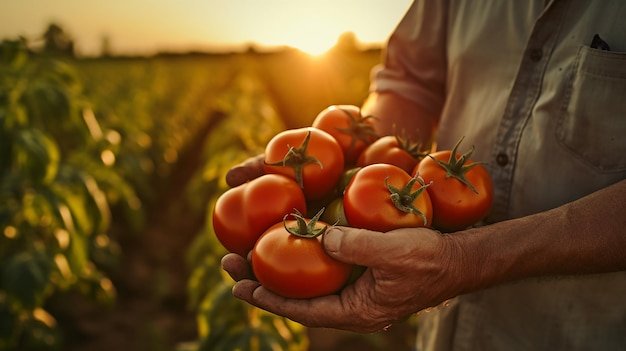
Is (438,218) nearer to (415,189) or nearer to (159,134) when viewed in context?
(415,189)

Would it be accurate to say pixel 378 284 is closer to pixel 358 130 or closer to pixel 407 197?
pixel 407 197

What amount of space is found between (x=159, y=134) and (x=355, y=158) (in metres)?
10.3

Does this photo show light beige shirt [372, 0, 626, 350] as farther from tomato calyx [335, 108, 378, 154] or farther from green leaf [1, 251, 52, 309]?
green leaf [1, 251, 52, 309]

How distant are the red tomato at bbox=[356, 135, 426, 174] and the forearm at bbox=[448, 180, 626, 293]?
34 centimetres

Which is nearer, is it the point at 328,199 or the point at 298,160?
the point at 298,160

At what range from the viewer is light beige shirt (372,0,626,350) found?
1458 millimetres

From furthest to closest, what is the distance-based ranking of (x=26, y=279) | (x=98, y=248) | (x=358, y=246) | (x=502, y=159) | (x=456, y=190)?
(x=98, y=248) < (x=26, y=279) < (x=502, y=159) < (x=456, y=190) < (x=358, y=246)

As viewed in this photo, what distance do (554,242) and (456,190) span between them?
0.90 ft

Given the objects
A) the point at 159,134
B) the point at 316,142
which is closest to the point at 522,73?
the point at 316,142

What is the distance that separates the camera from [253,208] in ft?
4.89

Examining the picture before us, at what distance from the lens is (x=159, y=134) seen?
11.5 metres

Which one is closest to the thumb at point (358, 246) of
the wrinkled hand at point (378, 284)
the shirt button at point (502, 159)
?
the wrinkled hand at point (378, 284)

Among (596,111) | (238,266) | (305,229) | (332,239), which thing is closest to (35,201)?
(238,266)

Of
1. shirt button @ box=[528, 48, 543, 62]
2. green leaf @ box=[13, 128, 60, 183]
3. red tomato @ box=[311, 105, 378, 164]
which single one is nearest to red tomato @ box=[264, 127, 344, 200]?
red tomato @ box=[311, 105, 378, 164]
